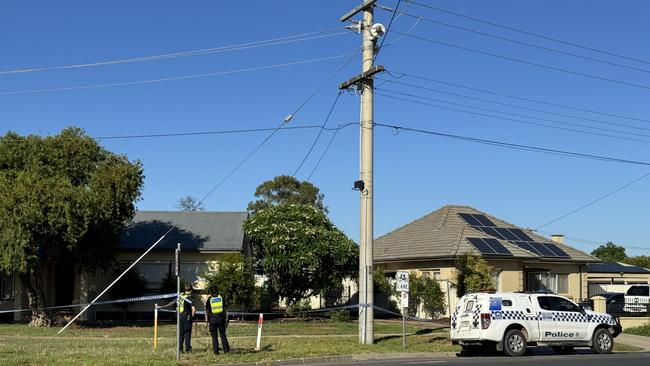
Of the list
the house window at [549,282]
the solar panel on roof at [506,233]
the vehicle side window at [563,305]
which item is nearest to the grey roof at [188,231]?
the solar panel on roof at [506,233]

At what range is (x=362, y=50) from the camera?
72.5ft

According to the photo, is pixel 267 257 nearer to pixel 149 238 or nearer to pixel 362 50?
pixel 149 238

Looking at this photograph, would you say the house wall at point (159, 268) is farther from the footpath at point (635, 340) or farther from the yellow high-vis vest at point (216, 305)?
the footpath at point (635, 340)

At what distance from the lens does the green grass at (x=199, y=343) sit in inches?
656

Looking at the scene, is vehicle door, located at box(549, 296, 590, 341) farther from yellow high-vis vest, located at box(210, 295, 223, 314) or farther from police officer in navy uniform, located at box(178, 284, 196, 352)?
police officer in navy uniform, located at box(178, 284, 196, 352)

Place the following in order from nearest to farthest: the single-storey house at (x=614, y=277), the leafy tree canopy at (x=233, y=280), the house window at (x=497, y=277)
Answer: the leafy tree canopy at (x=233, y=280) < the house window at (x=497, y=277) < the single-storey house at (x=614, y=277)

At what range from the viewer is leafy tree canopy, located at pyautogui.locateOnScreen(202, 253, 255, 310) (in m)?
Result: 29.6

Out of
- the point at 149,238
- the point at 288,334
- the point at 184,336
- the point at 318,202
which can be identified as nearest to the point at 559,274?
the point at 288,334

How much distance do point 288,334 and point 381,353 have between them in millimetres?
5407

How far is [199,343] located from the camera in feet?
67.5

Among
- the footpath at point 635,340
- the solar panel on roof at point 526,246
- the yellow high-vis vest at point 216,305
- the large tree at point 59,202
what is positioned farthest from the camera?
the solar panel on roof at point 526,246

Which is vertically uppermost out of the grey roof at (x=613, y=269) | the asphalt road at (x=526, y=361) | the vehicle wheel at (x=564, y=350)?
the grey roof at (x=613, y=269)

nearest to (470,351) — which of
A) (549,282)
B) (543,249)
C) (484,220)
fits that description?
(543,249)

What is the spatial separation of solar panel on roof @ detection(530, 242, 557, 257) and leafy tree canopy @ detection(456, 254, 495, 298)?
187 inches
